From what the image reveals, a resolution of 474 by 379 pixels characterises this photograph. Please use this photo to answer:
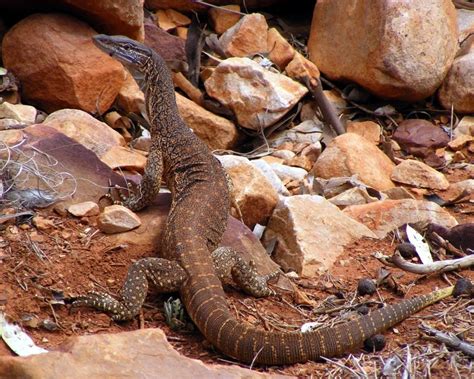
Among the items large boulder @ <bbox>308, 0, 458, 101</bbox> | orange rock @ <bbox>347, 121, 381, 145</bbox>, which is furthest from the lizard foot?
large boulder @ <bbox>308, 0, 458, 101</bbox>

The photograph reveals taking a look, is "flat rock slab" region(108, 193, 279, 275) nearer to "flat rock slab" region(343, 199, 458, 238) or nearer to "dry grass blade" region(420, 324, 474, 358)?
"flat rock slab" region(343, 199, 458, 238)

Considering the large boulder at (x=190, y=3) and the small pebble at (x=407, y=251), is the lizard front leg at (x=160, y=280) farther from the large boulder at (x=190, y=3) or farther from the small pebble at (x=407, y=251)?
the large boulder at (x=190, y=3)

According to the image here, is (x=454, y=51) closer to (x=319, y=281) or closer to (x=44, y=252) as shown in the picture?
(x=319, y=281)

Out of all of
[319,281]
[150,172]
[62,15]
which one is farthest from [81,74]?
[319,281]

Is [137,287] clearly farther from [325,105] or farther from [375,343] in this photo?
[325,105]

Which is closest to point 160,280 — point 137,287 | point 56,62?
point 137,287

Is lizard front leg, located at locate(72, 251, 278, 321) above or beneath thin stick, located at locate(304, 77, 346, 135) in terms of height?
above

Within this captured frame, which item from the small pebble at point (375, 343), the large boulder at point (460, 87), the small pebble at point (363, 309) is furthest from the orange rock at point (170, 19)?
the small pebble at point (375, 343)
